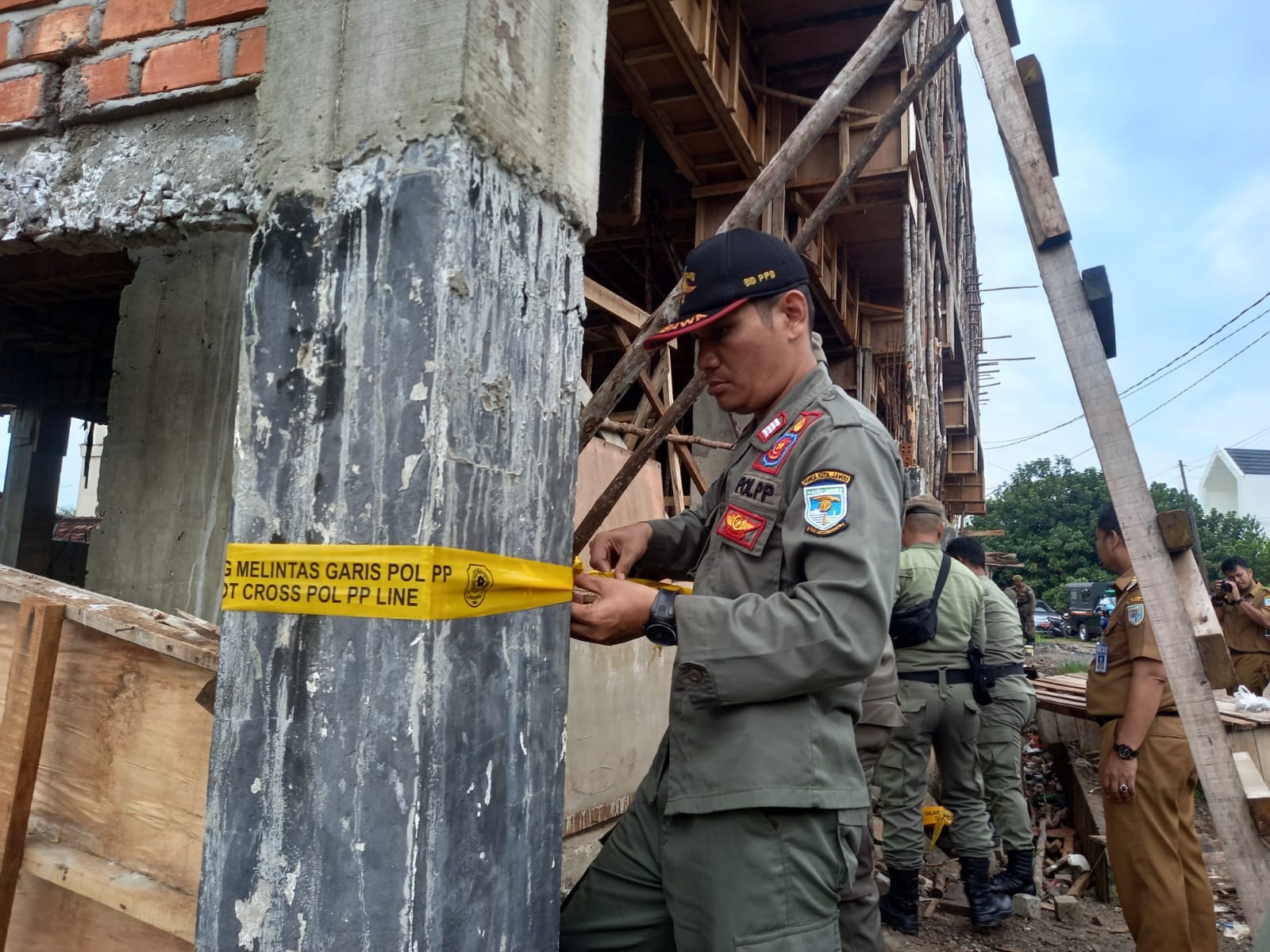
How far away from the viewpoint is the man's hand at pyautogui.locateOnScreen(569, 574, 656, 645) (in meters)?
1.55

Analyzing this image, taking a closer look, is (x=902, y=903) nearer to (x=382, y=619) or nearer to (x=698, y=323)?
(x=698, y=323)

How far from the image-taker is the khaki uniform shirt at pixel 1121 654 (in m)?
3.44

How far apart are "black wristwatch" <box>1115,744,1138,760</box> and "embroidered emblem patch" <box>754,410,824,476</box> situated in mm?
2636

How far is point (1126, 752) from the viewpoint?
3428mm

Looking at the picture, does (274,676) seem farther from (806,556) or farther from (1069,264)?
(1069,264)

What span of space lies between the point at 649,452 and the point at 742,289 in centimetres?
151

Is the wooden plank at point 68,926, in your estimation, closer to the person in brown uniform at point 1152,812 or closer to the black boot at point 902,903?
the person in brown uniform at point 1152,812

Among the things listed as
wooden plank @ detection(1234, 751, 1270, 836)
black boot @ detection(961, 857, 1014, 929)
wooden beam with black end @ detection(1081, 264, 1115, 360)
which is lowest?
black boot @ detection(961, 857, 1014, 929)

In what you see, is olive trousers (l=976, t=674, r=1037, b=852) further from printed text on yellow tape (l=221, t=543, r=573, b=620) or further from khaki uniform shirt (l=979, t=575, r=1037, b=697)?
printed text on yellow tape (l=221, t=543, r=573, b=620)

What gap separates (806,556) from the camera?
4.90 ft

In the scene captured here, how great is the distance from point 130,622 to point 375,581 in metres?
0.70

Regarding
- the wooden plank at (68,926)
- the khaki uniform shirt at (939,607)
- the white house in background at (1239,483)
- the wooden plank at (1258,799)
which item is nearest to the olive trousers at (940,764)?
the khaki uniform shirt at (939,607)

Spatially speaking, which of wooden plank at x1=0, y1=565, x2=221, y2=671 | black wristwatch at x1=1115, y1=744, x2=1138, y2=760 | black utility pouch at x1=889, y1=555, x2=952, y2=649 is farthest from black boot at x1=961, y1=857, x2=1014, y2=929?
wooden plank at x1=0, y1=565, x2=221, y2=671

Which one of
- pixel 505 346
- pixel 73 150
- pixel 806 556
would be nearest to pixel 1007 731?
pixel 806 556
